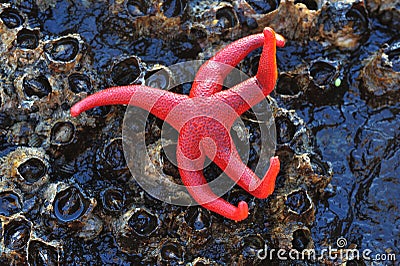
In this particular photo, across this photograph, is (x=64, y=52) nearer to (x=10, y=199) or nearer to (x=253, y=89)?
(x=10, y=199)

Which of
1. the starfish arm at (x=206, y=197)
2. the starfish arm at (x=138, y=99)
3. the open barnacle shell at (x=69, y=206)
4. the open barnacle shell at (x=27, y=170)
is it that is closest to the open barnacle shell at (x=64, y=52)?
the starfish arm at (x=138, y=99)

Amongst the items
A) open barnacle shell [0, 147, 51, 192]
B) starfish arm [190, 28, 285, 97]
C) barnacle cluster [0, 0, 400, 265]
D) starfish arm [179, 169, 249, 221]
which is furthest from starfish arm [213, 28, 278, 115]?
open barnacle shell [0, 147, 51, 192]

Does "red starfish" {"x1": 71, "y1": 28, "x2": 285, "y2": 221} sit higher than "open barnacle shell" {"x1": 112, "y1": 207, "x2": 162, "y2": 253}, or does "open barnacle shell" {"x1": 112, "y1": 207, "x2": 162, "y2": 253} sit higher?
"red starfish" {"x1": 71, "y1": 28, "x2": 285, "y2": 221}

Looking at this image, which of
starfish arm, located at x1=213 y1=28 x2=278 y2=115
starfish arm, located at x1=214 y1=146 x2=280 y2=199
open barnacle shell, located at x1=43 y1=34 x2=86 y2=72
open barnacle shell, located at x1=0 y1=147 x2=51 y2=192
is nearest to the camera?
starfish arm, located at x1=214 y1=146 x2=280 y2=199

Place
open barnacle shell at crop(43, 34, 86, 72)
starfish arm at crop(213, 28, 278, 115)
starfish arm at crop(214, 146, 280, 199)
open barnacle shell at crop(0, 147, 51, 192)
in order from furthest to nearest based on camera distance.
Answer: open barnacle shell at crop(43, 34, 86, 72) < open barnacle shell at crop(0, 147, 51, 192) < starfish arm at crop(213, 28, 278, 115) < starfish arm at crop(214, 146, 280, 199)

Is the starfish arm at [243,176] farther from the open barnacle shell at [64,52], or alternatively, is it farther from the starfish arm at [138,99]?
the open barnacle shell at [64,52]

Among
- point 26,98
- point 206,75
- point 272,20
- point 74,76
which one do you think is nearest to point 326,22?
point 272,20

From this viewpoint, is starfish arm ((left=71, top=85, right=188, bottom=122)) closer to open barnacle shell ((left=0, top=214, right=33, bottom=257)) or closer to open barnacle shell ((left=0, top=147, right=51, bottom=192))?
open barnacle shell ((left=0, top=147, right=51, bottom=192))

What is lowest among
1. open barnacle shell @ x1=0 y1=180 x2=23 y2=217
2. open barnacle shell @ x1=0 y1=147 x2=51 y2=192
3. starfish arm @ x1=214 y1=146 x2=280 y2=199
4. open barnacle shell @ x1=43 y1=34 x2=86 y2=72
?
open barnacle shell @ x1=0 y1=180 x2=23 y2=217

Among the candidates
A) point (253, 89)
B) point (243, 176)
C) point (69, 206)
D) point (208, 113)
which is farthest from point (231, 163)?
point (69, 206)
